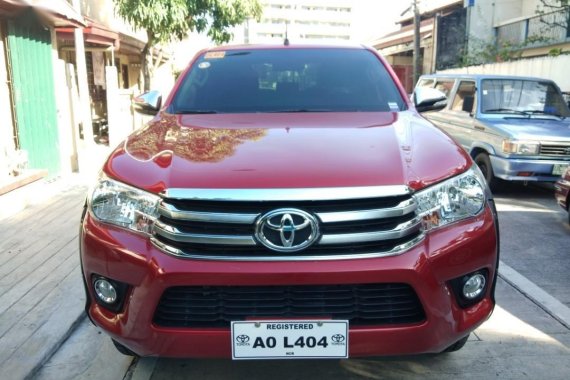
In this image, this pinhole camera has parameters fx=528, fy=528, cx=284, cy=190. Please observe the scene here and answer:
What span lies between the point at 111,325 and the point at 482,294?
1.59 m

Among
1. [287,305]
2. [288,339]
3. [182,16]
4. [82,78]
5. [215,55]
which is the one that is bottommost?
[288,339]

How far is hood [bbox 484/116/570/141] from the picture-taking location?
6777 millimetres

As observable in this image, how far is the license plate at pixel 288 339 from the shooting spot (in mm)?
2084

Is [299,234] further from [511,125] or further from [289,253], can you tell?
[511,125]

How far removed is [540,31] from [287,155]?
64.3 feet

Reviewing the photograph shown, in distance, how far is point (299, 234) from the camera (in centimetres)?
204

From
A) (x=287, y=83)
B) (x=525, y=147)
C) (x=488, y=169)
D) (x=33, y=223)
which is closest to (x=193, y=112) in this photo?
(x=287, y=83)

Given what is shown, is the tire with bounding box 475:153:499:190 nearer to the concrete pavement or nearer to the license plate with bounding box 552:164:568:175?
the license plate with bounding box 552:164:568:175

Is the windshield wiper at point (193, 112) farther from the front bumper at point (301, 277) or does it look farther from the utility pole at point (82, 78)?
the utility pole at point (82, 78)

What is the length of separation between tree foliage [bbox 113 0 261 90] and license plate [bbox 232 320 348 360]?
1038 centimetres

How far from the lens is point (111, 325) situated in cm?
223

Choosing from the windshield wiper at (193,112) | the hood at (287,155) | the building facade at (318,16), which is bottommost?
the hood at (287,155)

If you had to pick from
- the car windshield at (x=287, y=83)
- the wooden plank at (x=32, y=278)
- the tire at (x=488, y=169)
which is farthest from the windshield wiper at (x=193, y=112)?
the tire at (x=488, y=169)

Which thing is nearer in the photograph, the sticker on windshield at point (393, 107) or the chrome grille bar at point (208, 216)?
the chrome grille bar at point (208, 216)
